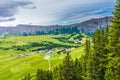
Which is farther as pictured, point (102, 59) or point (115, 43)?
point (102, 59)

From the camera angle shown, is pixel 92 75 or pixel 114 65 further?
pixel 92 75

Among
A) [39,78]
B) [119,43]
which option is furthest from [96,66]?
[39,78]

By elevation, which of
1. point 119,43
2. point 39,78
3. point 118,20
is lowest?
point 39,78

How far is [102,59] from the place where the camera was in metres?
48.2

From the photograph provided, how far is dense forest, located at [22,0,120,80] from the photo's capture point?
3534cm

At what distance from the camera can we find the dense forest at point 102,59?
116 ft

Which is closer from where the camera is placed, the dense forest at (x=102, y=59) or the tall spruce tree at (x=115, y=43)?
the tall spruce tree at (x=115, y=43)

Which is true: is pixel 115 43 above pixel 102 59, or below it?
above

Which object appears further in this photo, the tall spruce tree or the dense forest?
the dense forest

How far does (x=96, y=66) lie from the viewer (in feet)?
165

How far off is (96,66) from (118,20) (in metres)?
17.5

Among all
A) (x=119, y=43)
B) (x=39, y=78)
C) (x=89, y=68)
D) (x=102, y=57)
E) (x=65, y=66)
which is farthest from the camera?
(x=39, y=78)

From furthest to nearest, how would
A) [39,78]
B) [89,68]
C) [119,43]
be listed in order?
[39,78] → [89,68] → [119,43]

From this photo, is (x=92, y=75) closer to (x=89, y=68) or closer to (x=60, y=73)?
(x=89, y=68)
